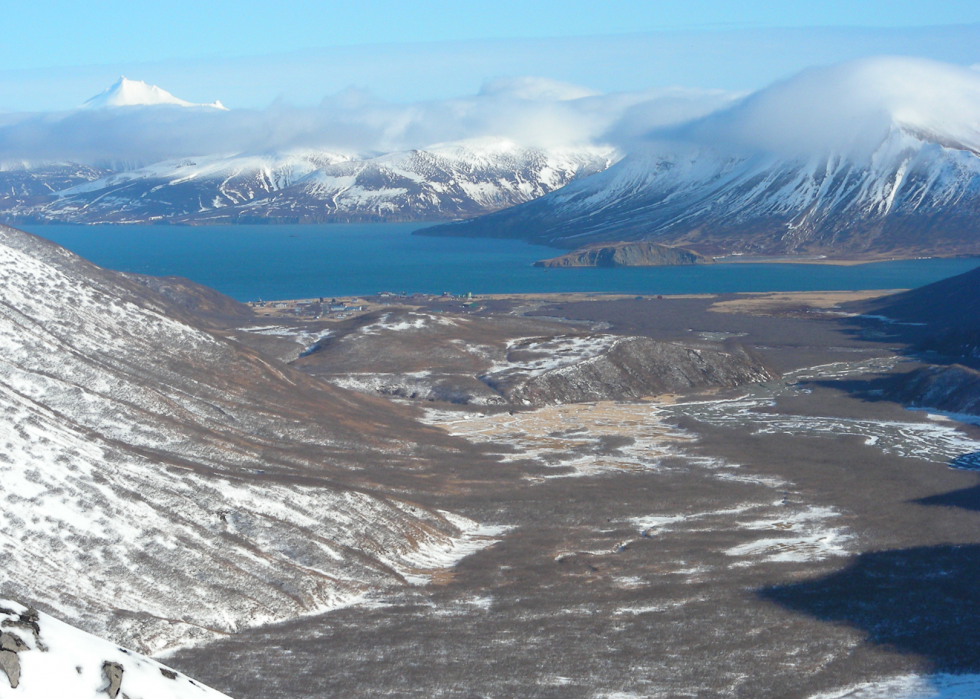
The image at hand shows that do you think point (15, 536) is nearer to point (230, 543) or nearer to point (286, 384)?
point (230, 543)

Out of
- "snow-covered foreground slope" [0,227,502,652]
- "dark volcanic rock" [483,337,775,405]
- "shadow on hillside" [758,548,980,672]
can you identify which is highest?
"snow-covered foreground slope" [0,227,502,652]

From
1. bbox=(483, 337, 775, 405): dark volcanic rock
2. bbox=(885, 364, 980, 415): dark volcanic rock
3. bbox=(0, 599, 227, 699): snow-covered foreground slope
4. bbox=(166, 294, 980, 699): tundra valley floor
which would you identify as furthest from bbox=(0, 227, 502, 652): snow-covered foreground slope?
bbox=(885, 364, 980, 415): dark volcanic rock

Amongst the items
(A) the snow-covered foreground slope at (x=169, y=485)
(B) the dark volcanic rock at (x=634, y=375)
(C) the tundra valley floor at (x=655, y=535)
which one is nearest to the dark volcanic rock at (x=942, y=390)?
(C) the tundra valley floor at (x=655, y=535)

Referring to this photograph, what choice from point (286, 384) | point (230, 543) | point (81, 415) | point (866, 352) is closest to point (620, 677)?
point (230, 543)

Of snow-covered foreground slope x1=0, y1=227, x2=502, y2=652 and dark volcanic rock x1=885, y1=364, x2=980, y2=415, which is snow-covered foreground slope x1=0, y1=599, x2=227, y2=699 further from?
dark volcanic rock x1=885, y1=364, x2=980, y2=415

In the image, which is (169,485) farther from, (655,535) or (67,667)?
(67,667)

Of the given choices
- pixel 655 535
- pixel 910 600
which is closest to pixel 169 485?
pixel 655 535

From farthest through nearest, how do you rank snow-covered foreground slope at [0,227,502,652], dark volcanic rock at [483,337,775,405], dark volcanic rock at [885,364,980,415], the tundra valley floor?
1. dark volcanic rock at [483,337,775,405]
2. dark volcanic rock at [885,364,980,415]
3. snow-covered foreground slope at [0,227,502,652]
4. the tundra valley floor
